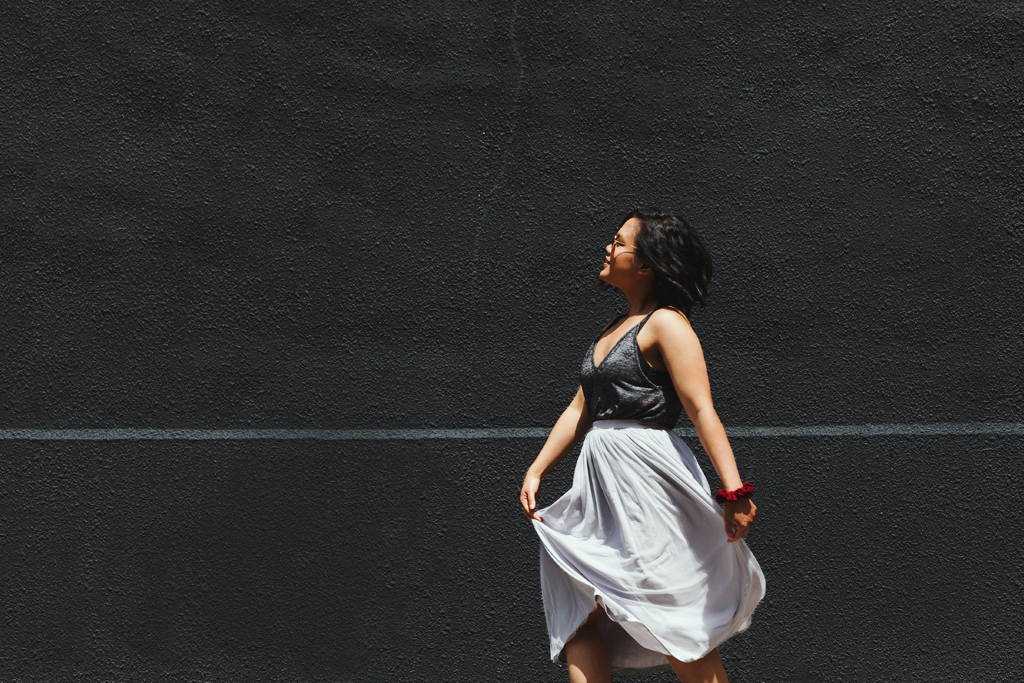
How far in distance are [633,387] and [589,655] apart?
85cm

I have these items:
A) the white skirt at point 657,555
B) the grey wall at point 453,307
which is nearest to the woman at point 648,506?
the white skirt at point 657,555

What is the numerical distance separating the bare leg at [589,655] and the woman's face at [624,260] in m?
1.03

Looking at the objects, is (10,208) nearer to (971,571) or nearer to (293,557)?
(293,557)

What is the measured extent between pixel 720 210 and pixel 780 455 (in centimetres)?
109

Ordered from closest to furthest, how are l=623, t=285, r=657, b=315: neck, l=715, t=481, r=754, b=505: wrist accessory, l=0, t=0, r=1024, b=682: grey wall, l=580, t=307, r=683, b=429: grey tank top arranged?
l=715, t=481, r=754, b=505: wrist accessory, l=580, t=307, r=683, b=429: grey tank top, l=623, t=285, r=657, b=315: neck, l=0, t=0, r=1024, b=682: grey wall

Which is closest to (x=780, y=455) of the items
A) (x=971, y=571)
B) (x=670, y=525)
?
(x=971, y=571)

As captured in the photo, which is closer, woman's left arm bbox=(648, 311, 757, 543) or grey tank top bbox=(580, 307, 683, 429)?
woman's left arm bbox=(648, 311, 757, 543)

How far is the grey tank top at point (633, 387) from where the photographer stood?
3.06 meters

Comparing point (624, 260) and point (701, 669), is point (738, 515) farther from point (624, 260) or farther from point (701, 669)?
point (624, 260)

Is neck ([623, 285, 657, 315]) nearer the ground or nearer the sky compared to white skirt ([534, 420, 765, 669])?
nearer the sky

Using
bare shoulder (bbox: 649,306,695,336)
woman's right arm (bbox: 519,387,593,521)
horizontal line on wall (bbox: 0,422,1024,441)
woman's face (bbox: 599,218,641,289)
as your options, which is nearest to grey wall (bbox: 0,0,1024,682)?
horizontal line on wall (bbox: 0,422,1024,441)

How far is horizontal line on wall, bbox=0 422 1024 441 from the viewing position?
4.30m

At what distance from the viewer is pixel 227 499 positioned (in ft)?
14.2

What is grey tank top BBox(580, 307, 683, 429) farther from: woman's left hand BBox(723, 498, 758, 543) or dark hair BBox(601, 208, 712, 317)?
woman's left hand BBox(723, 498, 758, 543)
